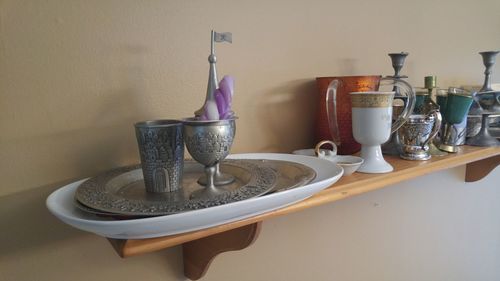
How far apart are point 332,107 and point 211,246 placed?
302 mm

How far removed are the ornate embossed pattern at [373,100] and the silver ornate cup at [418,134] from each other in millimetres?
116

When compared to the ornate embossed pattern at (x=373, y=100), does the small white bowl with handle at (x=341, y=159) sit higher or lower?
lower

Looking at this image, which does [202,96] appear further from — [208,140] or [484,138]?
[484,138]

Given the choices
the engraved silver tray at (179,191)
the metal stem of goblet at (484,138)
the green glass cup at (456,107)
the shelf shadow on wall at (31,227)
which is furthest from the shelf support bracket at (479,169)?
the shelf shadow on wall at (31,227)

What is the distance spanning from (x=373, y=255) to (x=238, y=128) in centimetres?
52

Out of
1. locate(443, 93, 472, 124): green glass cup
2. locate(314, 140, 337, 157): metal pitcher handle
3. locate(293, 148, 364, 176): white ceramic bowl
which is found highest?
locate(443, 93, 472, 124): green glass cup

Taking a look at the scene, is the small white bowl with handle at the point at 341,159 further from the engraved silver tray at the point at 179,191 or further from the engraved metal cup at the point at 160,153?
the engraved metal cup at the point at 160,153

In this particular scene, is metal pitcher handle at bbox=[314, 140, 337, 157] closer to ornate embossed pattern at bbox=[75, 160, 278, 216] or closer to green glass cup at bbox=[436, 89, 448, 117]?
ornate embossed pattern at bbox=[75, 160, 278, 216]

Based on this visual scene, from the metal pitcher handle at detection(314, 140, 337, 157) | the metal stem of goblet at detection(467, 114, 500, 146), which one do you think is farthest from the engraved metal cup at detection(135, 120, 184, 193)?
the metal stem of goblet at detection(467, 114, 500, 146)

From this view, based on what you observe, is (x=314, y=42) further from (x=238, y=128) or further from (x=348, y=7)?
(x=238, y=128)

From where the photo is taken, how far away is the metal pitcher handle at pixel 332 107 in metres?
0.57

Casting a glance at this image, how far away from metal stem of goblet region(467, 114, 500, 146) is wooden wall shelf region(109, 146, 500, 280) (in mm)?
46

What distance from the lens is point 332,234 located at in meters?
0.74

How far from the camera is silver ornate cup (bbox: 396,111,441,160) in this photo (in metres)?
0.60
